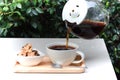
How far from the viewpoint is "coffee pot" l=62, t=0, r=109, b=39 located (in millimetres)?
1059

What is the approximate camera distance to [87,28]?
3.52ft

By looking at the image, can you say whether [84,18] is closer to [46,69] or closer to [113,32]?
[46,69]

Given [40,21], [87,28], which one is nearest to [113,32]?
[40,21]

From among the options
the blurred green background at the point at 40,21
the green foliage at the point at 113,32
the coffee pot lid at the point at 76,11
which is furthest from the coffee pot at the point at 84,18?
the green foliage at the point at 113,32

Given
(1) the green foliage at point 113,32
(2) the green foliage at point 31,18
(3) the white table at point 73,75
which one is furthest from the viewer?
(1) the green foliage at point 113,32

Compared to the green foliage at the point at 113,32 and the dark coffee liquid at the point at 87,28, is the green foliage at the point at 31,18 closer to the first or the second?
the green foliage at the point at 113,32

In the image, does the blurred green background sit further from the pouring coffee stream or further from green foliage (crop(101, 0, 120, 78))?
the pouring coffee stream

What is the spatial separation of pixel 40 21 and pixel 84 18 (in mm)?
608

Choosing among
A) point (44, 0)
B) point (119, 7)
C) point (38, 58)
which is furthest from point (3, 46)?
point (119, 7)

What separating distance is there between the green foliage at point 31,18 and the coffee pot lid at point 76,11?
17.6 inches

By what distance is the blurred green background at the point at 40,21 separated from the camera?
1.53 m

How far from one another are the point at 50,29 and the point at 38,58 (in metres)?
0.62

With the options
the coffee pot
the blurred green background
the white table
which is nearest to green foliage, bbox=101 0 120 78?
the blurred green background

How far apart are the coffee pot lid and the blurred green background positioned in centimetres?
45
